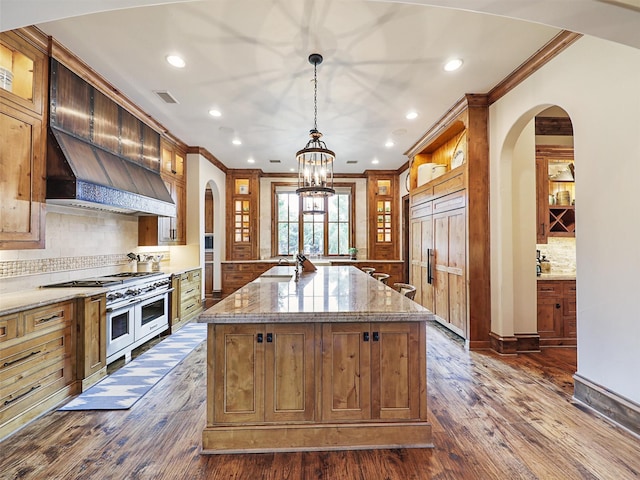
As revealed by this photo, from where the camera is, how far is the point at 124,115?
394cm

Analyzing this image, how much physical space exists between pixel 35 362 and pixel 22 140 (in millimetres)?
1793

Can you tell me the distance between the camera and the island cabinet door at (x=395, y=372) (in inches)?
79.3

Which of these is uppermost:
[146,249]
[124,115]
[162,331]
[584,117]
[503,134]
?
[124,115]

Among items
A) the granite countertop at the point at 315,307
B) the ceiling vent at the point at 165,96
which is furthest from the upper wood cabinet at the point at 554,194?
the ceiling vent at the point at 165,96

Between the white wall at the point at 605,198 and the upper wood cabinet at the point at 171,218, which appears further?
the upper wood cabinet at the point at 171,218

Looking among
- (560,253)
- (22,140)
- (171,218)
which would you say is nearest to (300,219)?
(171,218)

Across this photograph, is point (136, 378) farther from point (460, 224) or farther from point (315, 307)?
point (460, 224)

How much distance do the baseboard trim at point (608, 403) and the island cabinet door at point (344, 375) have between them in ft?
5.96

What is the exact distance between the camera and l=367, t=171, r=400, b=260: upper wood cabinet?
7.82 metres

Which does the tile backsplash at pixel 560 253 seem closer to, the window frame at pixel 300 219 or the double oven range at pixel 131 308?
the window frame at pixel 300 219

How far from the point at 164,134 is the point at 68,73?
194 cm

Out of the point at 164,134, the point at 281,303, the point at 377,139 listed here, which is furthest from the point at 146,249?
the point at 377,139

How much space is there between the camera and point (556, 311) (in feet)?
12.9

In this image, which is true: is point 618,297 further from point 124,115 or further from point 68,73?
point 124,115
